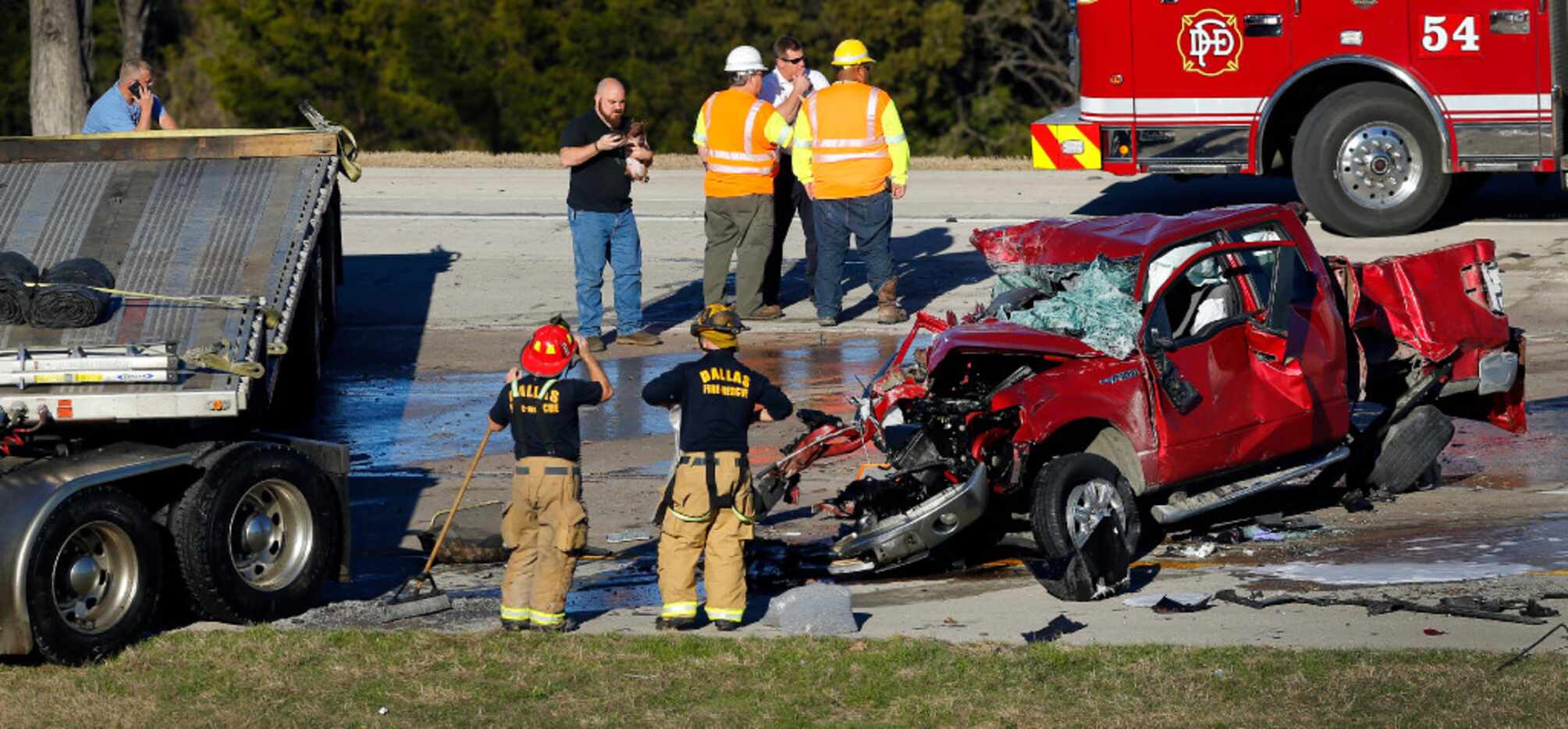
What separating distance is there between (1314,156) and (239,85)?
1048 inches

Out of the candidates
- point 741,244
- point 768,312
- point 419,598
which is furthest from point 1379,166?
point 419,598

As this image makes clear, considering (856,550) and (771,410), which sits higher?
(771,410)

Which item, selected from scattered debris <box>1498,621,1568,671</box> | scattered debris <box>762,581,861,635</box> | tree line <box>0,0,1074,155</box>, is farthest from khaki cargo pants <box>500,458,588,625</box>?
tree line <box>0,0,1074,155</box>

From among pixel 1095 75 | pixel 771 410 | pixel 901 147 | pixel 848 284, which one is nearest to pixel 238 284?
pixel 771 410

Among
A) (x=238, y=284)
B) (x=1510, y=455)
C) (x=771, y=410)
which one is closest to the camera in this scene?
(x=771, y=410)

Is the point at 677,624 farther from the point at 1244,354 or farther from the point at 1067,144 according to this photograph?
the point at 1067,144

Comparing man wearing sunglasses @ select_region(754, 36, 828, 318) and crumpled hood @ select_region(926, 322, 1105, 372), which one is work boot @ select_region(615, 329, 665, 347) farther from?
crumpled hood @ select_region(926, 322, 1105, 372)

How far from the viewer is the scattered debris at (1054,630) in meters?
8.36

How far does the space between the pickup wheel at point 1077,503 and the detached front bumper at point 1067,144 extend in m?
9.25

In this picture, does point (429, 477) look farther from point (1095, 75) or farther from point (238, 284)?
point (1095, 75)

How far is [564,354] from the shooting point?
28.4 ft

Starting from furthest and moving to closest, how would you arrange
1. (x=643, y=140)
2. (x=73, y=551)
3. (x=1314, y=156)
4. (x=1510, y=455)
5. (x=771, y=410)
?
(x=1314, y=156)
(x=643, y=140)
(x=1510, y=455)
(x=771, y=410)
(x=73, y=551)

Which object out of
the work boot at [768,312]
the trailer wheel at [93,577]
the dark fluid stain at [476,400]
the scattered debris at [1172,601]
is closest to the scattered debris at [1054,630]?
the scattered debris at [1172,601]

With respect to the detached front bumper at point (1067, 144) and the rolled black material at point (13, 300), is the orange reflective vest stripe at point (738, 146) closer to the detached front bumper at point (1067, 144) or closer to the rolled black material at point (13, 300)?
the detached front bumper at point (1067, 144)
